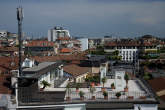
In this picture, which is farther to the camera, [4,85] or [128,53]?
[128,53]

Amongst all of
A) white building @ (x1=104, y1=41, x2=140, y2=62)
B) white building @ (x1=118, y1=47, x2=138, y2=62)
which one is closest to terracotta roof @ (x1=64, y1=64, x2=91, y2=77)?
white building @ (x1=118, y1=47, x2=138, y2=62)

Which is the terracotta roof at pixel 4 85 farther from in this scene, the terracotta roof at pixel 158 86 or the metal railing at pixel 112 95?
the terracotta roof at pixel 158 86

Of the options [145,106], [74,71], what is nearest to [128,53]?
[74,71]

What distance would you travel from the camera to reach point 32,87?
11.3 m

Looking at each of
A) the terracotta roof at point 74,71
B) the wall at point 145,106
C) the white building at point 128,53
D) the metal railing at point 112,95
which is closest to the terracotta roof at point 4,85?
→ the metal railing at point 112,95

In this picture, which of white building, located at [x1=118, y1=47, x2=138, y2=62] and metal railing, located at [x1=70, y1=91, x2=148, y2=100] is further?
white building, located at [x1=118, y1=47, x2=138, y2=62]

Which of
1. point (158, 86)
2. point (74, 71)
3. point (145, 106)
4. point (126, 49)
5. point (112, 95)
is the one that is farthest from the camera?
point (126, 49)

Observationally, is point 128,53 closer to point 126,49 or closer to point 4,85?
point 126,49

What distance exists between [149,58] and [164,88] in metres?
37.0

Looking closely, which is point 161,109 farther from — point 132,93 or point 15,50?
point 15,50

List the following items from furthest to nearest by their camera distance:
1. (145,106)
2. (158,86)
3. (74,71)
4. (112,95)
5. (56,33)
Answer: (56,33) < (74,71) < (158,86) < (112,95) < (145,106)

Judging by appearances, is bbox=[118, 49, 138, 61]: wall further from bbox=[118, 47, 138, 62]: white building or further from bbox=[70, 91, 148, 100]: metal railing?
bbox=[70, 91, 148, 100]: metal railing

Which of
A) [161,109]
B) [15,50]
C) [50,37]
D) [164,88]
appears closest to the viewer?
[161,109]

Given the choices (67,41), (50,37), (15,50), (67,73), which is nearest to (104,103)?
(67,73)
